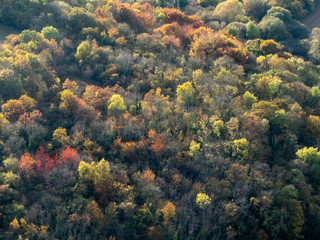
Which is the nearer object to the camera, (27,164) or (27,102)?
(27,164)

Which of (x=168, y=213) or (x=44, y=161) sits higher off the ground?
(x=168, y=213)

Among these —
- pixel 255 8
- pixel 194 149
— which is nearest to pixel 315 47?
pixel 255 8

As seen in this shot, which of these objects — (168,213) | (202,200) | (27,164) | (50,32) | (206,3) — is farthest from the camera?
(206,3)

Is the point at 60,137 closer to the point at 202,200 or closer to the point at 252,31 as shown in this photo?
the point at 202,200

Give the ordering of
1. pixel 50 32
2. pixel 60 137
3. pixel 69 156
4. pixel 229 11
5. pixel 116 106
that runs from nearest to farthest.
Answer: pixel 69 156 < pixel 60 137 < pixel 116 106 < pixel 50 32 < pixel 229 11

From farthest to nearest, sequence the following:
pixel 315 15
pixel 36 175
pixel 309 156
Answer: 1. pixel 315 15
2. pixel 309 156
3. pixel 36 175

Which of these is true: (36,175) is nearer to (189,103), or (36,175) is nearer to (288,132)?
(189,103)

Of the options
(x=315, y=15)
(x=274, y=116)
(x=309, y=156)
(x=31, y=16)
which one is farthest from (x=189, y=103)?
(x=315, y=15)
